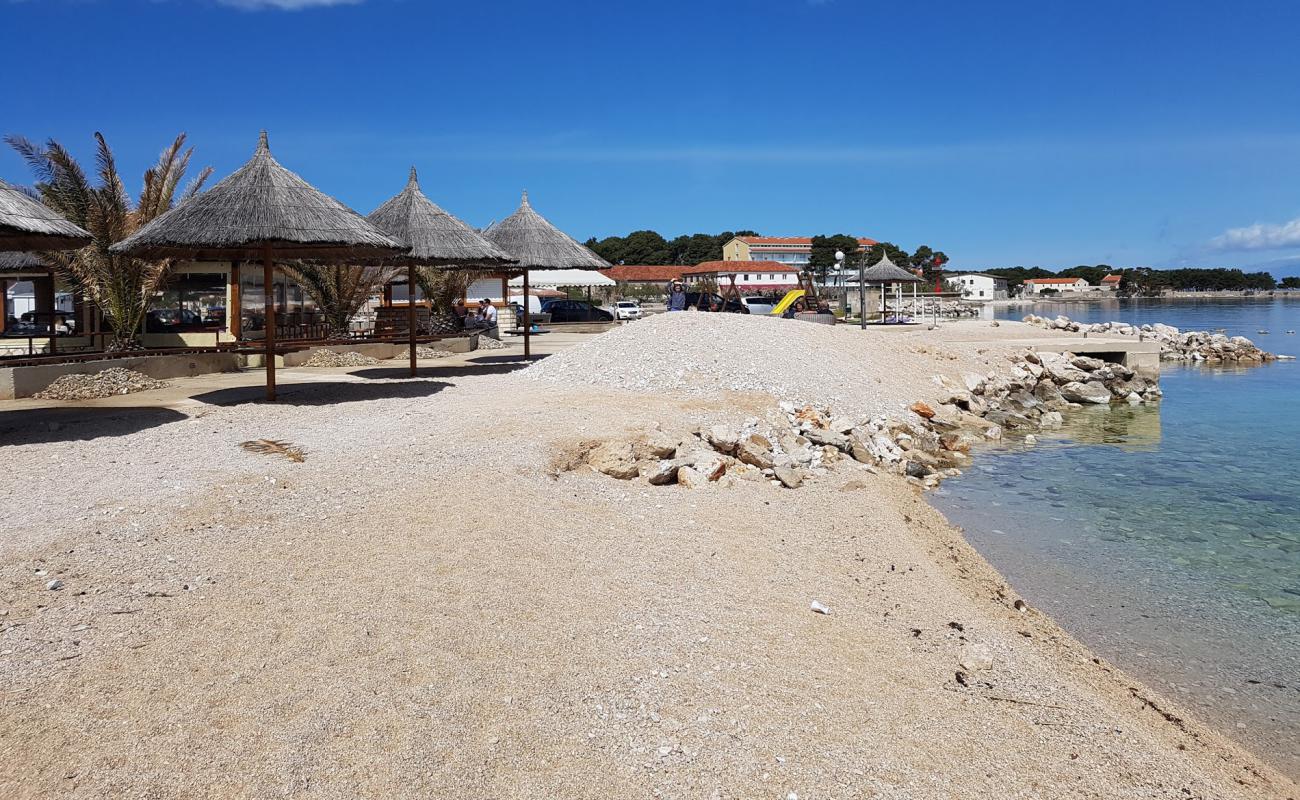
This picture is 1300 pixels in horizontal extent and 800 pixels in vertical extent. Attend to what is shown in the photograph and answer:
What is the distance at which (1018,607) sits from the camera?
6.55m

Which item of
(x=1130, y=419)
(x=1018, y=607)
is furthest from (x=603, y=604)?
(x=1130, y=419)

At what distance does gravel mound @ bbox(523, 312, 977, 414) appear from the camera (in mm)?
14156

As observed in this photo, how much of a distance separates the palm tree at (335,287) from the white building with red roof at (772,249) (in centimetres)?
8123

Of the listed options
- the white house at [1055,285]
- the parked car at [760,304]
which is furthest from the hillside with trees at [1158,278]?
the parked car at [760,304]

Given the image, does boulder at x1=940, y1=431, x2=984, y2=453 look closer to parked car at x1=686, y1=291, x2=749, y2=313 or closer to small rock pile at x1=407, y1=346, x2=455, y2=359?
small rock pile at x1=407, y1=346, x2=455, y2=359

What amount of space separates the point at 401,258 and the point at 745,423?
8545 mm

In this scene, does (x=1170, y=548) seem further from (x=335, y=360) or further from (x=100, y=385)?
(x=335, y=360)

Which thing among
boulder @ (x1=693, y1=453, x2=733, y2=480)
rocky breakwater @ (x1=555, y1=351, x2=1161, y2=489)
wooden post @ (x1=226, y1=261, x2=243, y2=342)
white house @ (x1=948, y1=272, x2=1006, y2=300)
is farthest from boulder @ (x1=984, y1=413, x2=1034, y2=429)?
white house @ (x1=948, y1=272, x2=1006, y2=300)

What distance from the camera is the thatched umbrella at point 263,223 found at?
11727 mm

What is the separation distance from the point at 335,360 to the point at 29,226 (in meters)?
10.3

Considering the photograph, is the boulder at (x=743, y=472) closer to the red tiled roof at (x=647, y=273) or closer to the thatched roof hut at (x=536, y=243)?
the thatched roof hut at (x=536, y=243)

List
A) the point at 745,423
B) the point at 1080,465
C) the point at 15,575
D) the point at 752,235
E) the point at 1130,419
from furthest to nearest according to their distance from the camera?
the point at 752,235
the point at 1130,419
the point at 1080,465
the point at 745,423
the point at 15,575

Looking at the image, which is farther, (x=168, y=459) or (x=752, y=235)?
(x=752, y=235)

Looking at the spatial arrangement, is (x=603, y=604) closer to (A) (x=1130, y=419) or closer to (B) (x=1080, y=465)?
(B) (x=1080, y=465)
